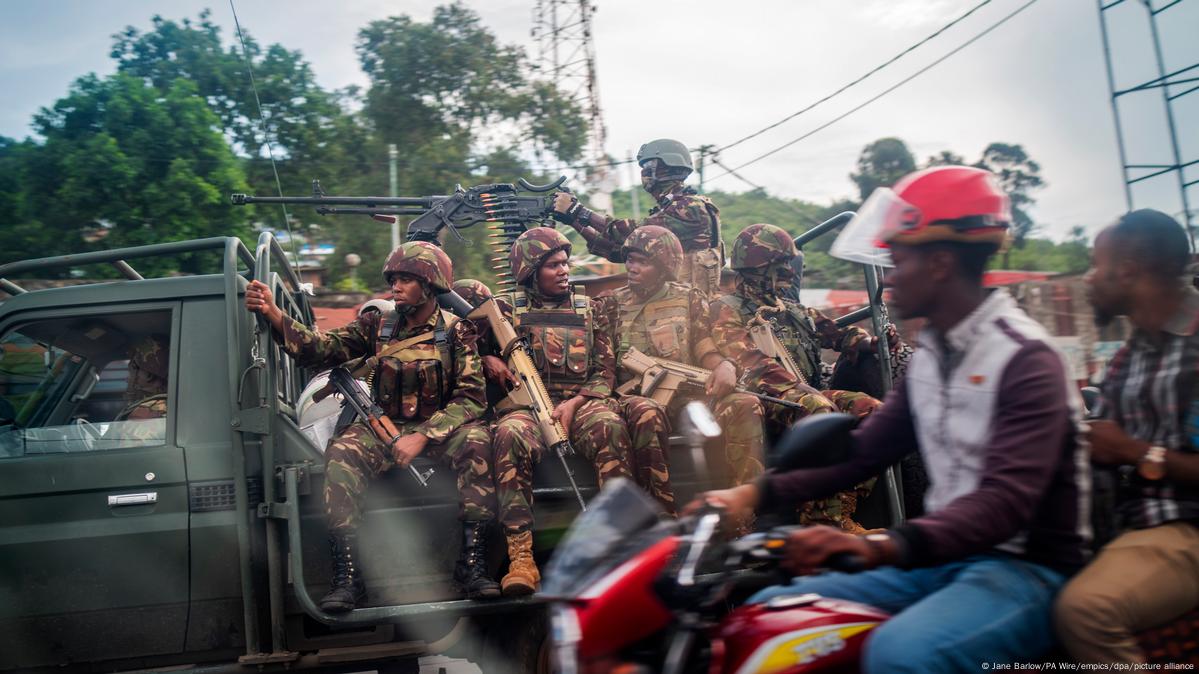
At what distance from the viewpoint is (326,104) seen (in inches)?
620

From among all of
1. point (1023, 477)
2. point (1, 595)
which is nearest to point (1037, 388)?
point (1023, 477)

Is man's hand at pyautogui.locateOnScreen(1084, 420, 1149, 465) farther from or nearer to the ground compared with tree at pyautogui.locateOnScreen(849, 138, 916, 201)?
nearer to the ground

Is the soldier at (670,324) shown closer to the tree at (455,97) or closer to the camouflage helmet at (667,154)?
the camouflage helmet at (667,154)

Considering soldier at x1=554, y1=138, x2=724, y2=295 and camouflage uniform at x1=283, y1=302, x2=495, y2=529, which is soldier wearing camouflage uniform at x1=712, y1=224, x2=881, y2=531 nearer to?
soldier at x1=554, y1=138, x2=724, y2=295

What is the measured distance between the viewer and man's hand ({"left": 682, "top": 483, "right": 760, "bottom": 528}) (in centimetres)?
203

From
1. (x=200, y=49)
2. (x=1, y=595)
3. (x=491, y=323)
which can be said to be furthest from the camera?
(x=200, y=49)

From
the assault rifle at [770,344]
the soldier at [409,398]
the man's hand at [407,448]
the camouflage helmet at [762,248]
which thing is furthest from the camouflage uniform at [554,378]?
the camouflage helmet at [762,248]

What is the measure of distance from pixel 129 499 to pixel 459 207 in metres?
3.50

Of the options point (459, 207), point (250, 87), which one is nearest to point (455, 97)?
point (250, 87)

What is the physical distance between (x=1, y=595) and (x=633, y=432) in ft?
8.38

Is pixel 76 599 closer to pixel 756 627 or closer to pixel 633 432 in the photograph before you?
pixel 633 432

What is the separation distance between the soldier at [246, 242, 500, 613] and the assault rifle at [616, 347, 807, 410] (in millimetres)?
826

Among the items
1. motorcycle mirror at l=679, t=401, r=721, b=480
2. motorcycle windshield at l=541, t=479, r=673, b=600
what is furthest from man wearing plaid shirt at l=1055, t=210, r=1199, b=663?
motorcycle windshield at l=541, t=479, r=673, b=600

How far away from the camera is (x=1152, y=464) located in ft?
7.19
